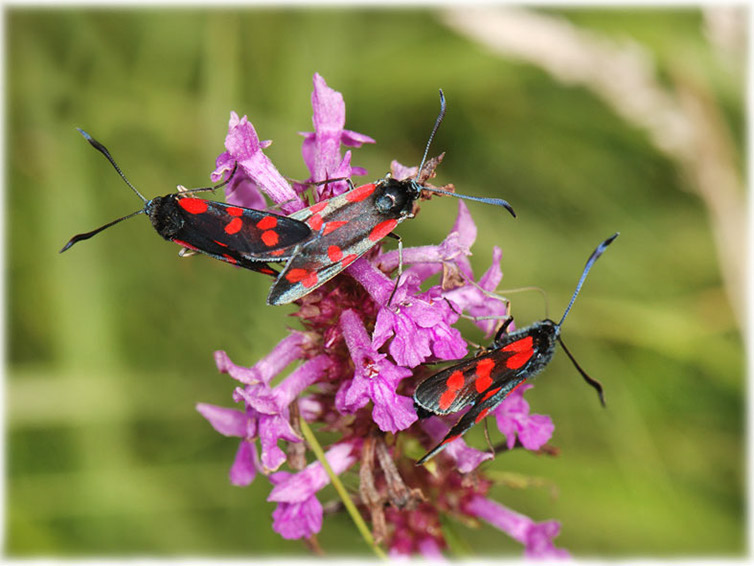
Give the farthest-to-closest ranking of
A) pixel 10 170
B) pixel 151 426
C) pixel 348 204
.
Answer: pixel 10 170 < pixel 151 426 < pixel 348 204

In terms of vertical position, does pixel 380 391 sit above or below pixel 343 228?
below

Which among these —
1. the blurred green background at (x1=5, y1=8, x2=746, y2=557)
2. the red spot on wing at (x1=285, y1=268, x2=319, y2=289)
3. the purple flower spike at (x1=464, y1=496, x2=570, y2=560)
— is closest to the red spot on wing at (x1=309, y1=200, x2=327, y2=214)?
the red spot on wing at (x1=285, y1=268, x2=319, y2=289)

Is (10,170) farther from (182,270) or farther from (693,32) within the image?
(693,32)

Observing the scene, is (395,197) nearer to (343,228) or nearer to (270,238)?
(343,228)

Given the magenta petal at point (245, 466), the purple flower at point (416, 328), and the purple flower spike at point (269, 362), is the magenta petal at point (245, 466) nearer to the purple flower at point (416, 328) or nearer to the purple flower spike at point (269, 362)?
the purple flower spike at point (269, 362)

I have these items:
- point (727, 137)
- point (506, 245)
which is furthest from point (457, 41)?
point (727, 137)

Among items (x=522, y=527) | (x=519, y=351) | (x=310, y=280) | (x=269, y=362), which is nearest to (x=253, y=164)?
(x=310, y=280)

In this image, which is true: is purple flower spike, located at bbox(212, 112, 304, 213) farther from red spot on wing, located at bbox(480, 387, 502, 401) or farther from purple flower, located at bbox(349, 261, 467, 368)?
red spot on wing, located at bbox(480, 387, 502, 401)
